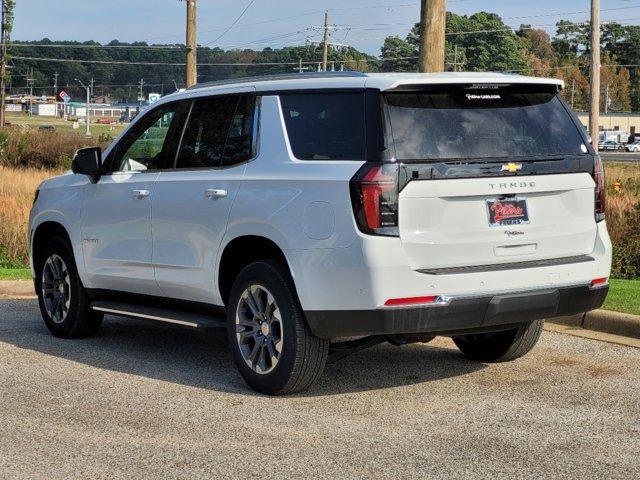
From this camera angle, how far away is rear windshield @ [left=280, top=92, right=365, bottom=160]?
6.99 meters

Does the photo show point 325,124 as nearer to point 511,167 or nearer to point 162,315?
point 511,167

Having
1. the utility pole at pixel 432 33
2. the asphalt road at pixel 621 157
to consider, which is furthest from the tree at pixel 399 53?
the utility pole at pixel 432 33

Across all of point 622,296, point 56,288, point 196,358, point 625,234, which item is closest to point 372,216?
point 196,358

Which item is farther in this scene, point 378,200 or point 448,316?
point 448,316

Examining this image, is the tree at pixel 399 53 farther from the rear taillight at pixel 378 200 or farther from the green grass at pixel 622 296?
the rear taillight at pixel 378 200

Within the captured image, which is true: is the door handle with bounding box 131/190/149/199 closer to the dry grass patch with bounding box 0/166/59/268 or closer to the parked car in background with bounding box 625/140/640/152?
the dry grass patch with bounding box 0/166/59/268

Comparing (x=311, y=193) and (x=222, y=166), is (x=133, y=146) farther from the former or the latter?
(x=311, y=193)

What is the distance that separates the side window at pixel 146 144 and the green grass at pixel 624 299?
13.4ft

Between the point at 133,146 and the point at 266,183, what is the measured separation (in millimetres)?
1982

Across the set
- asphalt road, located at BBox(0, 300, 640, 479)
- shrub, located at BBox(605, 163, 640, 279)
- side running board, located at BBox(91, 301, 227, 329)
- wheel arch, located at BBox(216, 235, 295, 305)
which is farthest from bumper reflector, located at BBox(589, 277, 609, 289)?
shrub, located at BBox(605, 163, 640, 279)

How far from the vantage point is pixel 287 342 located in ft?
23.6

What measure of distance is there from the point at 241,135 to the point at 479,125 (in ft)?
5.53

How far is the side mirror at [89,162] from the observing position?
357 inches

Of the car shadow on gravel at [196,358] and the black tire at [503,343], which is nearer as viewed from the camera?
the car shadow on gravel at [196,358]
